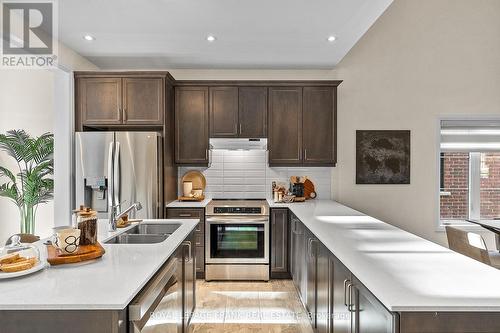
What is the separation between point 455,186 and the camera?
4695mm

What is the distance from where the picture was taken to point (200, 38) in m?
3.56

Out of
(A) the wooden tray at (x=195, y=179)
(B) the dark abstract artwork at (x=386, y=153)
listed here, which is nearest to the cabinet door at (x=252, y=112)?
(A) the wooden tray at (x=195, y=179)

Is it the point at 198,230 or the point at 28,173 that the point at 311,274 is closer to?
the point at 198,230

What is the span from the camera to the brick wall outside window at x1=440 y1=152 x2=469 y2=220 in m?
4.66

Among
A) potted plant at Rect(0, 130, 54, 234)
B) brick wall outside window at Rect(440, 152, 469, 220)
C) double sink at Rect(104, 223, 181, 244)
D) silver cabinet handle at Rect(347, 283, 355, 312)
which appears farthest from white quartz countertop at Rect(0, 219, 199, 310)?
brick wall outside window at Rect(440, 152, 469, 220)

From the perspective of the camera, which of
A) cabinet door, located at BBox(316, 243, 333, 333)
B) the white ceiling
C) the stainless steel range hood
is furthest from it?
the stainless steel range hood

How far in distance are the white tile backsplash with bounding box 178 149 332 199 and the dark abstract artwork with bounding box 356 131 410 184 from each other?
0.56 metres

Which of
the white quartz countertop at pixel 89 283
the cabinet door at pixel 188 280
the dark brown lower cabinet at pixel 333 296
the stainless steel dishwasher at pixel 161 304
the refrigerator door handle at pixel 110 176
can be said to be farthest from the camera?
the refrigerator door handle at pixel 110 176

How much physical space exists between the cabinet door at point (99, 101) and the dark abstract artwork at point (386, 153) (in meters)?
3.26

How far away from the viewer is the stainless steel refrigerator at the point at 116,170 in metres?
3.74

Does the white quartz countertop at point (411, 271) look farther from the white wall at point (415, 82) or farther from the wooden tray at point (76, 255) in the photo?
the white wall at point (415, 82)

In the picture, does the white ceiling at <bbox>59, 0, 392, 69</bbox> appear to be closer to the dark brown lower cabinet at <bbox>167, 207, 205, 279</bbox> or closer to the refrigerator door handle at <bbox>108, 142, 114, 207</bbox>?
the refrigerator door handle at <bbox>108, 142, 114, 207</bbox>

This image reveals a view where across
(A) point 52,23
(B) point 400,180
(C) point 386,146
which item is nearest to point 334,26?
(C) point 386,146

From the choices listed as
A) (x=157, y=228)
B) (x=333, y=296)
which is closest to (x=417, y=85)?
(x=333, y=296)
